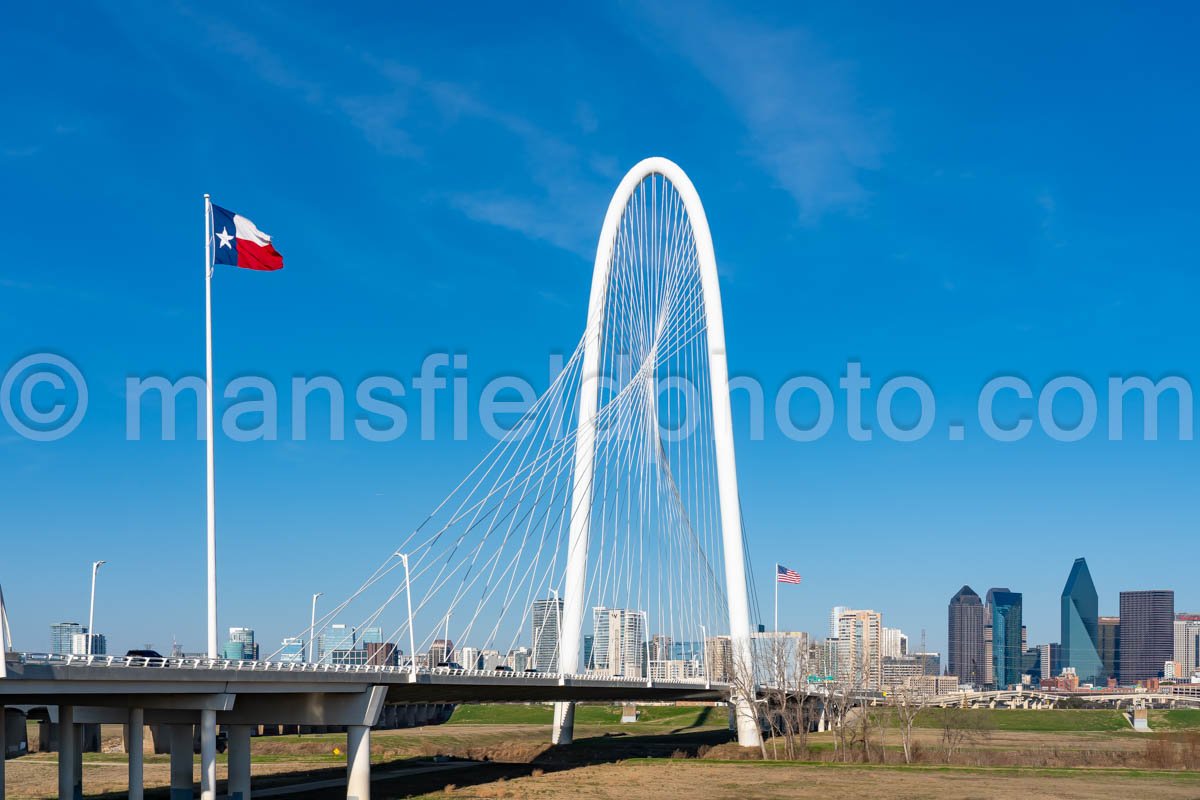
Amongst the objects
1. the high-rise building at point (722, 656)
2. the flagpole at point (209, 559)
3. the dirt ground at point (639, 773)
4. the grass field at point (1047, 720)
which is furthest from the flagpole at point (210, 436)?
the grass field at point (1047, 720)

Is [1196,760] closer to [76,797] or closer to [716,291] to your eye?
[716,291]

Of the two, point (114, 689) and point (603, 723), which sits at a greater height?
point (114, 689)

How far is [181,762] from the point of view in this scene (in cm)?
4834

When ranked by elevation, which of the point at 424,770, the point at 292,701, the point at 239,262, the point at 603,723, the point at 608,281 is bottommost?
the point at 603,723

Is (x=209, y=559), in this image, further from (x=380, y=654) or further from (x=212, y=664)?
(x=380, y=654)

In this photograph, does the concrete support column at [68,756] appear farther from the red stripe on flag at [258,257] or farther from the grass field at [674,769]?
the red stripe on flag at [258,257]

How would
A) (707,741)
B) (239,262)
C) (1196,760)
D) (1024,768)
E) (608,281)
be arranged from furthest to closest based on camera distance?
1. (707,741)
2. (608,281)
3. (1196,760)
4. (1024,768)
5. (239,262)

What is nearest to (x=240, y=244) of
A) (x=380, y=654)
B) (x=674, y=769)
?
(x=380, y=654)

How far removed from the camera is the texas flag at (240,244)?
42031 millimetres

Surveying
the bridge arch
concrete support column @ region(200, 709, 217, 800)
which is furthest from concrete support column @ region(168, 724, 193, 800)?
the bridge arch

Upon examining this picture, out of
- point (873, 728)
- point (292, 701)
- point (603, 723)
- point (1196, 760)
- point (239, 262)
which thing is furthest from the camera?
point (603, 723)

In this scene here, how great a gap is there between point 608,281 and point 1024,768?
36038 mm

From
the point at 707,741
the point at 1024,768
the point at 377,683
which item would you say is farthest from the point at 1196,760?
the point at 377,683

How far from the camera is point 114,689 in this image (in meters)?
37.0
